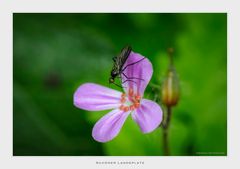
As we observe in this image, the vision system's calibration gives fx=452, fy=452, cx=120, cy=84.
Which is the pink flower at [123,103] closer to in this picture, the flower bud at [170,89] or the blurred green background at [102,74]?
the flower bud at [170,89]

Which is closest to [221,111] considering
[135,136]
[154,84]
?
[135,136]

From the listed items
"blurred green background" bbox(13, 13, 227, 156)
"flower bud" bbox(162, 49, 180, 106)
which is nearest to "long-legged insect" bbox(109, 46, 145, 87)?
"flower bud" bbox(162, 49, 180, 106)

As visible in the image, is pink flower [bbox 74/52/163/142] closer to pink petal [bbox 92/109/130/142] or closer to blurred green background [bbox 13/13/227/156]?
pink petal [bbox 92/109/130/142]

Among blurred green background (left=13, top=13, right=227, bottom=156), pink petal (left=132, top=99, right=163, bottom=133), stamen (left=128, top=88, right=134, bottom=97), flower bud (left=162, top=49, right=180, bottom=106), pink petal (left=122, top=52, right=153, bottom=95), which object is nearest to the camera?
pink petal (left=132, top=99, right=163, bottom=133)

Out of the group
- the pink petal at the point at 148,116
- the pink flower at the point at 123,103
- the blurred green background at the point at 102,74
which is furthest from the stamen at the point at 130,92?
the blurred green background at the point at 102,74

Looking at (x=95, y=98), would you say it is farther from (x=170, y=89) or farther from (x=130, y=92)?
(x=170, y=89)

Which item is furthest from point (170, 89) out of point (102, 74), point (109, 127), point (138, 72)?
point (102, 74)

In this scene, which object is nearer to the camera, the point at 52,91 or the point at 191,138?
the point at 191,138

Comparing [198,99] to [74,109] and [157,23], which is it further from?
[74,109]
